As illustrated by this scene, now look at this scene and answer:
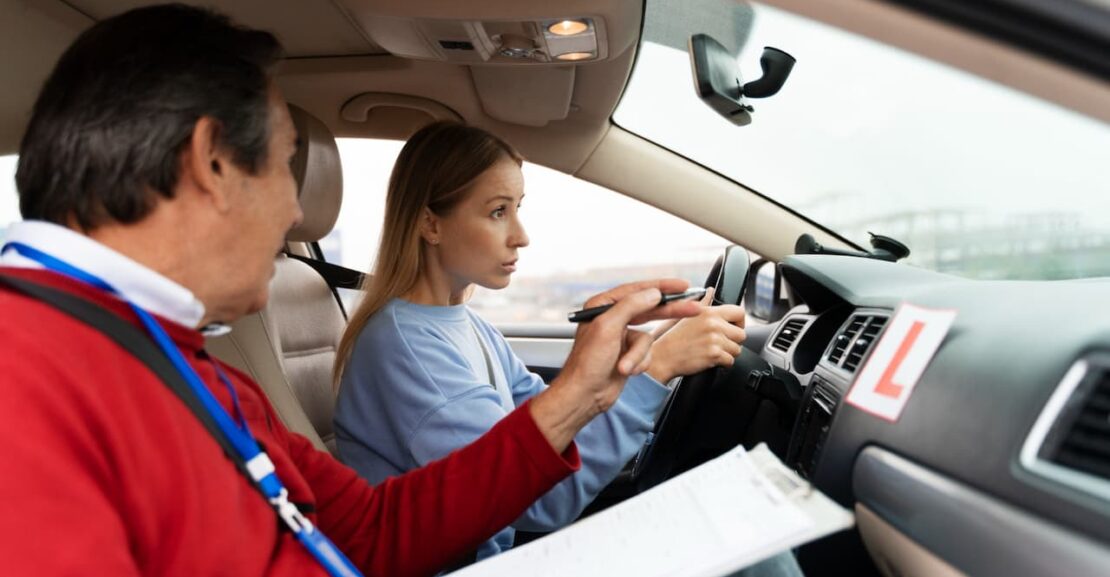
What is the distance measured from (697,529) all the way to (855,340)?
61 centimetres

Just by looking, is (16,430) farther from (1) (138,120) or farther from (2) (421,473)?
(2) (421,473)

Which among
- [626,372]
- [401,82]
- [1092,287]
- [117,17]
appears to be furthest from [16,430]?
[401,82]

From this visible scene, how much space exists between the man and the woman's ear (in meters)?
0.66

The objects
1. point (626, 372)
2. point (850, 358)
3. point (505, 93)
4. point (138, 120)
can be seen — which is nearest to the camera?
point (138, 120)

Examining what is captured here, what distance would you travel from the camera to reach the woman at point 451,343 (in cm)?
132

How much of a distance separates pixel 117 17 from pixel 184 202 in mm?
197

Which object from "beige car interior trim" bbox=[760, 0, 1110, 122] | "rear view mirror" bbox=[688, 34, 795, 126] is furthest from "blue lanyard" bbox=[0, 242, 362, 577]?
"rear view mirror" bbox=[688, 34, 795, 126]

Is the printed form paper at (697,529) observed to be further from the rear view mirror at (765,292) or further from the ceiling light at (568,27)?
the rear view mirror at (765,292)

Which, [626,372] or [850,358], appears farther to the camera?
[850,358]

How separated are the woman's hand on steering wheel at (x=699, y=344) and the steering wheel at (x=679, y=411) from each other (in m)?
0.25

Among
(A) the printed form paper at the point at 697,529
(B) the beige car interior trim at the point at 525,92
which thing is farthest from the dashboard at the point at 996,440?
(B) the beige car interior trim at the point at 525,92

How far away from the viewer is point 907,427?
1.00 m

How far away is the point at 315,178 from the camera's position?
160 cm

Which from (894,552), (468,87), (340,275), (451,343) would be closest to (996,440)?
(894,552)
